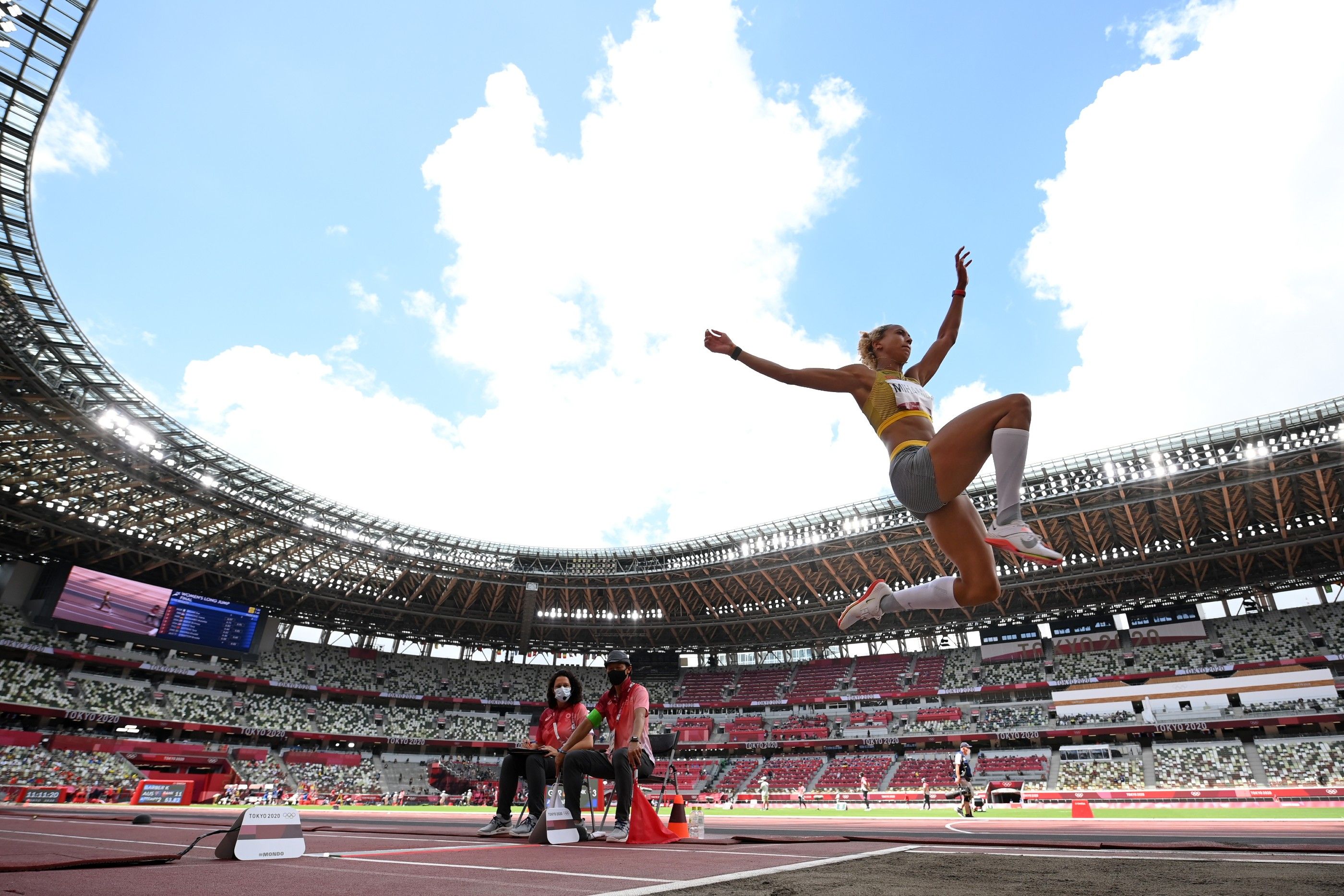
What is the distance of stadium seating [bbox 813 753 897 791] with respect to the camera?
37000mm

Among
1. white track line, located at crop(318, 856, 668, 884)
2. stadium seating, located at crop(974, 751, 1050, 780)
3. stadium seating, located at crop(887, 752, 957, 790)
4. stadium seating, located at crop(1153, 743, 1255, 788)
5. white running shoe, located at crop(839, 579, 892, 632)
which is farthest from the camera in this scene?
stadium seating, located at crop(887, 752, 957, 790)

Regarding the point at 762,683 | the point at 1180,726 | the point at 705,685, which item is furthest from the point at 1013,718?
the point at 705,685

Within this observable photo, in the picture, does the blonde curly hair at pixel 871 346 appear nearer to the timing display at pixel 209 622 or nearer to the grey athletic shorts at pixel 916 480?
the grey athletic shorts at pixel 916 480

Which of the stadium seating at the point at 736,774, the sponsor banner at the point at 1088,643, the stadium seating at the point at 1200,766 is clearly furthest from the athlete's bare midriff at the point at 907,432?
the sponsor banner at the point at 1088,643

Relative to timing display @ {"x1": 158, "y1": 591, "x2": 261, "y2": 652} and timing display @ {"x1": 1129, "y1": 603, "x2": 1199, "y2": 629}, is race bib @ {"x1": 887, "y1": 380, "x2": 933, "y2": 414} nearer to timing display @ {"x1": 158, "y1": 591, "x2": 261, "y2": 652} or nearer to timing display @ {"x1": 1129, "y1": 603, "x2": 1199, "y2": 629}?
timing display @ {"x1": 1129, "y1": 603, "x2": 1199, "y2": 629}

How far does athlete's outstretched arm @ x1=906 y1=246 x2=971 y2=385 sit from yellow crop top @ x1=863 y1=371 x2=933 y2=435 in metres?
0.66

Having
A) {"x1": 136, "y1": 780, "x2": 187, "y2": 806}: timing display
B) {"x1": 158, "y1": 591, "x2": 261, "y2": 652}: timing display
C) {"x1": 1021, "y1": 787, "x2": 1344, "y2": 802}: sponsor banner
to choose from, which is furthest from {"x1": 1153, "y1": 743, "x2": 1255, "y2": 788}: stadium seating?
{"x1": 158, "y1": 591, "x2": 261, "y2": 652}: timing display

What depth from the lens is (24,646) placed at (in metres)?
32.8

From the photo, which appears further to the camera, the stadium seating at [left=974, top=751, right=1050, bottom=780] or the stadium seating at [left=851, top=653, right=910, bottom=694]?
the stadium seating at [left=851, top=653, right=910, bottom=694]

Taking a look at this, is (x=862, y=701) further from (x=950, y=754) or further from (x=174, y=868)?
(x=174, y=868)

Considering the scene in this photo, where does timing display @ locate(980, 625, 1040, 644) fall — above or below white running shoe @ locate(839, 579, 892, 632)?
above

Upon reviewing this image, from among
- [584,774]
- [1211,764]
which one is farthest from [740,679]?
[584,774]

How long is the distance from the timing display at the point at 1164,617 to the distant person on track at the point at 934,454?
4340 centimetres

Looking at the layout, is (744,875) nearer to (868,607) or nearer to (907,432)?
(868,607)
